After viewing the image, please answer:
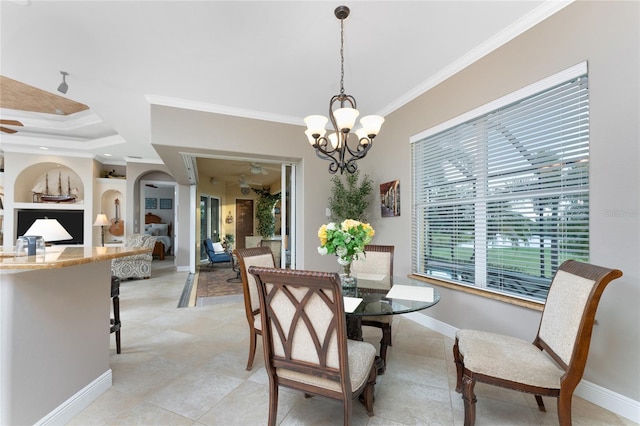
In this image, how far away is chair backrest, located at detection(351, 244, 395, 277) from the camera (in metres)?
2.92

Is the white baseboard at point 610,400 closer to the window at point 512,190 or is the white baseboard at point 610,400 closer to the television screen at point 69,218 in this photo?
the window at point 512,190

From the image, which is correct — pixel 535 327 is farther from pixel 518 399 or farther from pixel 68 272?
pixel 68 272

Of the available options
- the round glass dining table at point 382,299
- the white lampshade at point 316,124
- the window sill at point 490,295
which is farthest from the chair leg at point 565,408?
the white lampshade at point 316,124

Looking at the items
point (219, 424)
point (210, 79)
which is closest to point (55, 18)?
point (210, 79)

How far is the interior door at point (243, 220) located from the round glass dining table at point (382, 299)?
8081mm

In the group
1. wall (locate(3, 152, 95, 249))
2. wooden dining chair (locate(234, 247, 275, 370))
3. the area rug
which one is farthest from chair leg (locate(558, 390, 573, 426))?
wall (locate(3, 152, 95, 249))

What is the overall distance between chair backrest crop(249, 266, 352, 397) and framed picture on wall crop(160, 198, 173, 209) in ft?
35.0

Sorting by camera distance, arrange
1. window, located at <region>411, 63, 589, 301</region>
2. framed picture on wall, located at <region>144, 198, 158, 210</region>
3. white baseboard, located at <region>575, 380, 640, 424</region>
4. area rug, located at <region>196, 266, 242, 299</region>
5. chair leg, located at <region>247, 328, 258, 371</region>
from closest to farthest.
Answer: white baseboard, located at <region>575, 380, 640, 424</region>
window, located at <region>411, 63, 589, 301</region>
chair leg, located at <region>247, 328, 258, 371</region>
area rug, located at <region>196, 266, 242, 299</region>
framed picture on wall, located at <region>144, 198, 158, 210</region>

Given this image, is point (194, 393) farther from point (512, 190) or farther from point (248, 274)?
point (512, 190)

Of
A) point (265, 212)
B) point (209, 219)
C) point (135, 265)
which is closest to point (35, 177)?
→ point (135, 265)

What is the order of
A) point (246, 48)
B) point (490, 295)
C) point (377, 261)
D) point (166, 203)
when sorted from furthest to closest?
point (166, 203) → point (377, 261) → point (246, 48) → point (490, 295)

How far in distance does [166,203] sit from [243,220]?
317cm

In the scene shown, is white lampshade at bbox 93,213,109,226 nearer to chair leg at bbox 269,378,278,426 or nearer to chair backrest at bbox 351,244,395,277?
chair backrest at bbox 351,244,395,277

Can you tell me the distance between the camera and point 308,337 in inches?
56.6
